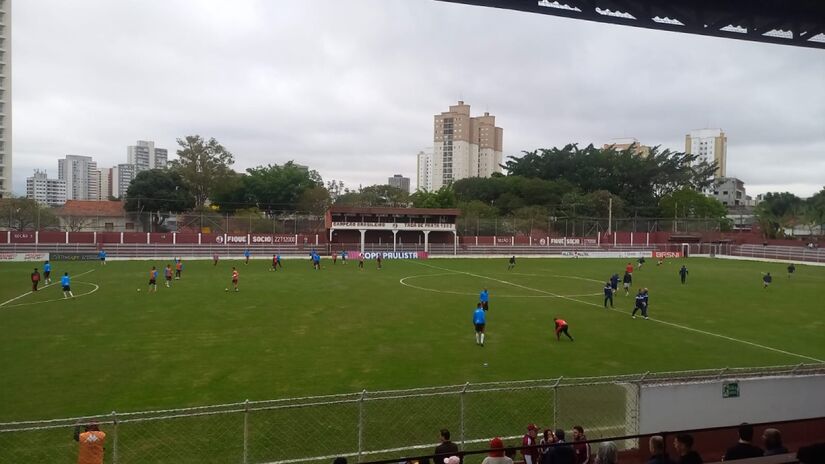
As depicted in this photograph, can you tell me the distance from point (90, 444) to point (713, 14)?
1407 cm

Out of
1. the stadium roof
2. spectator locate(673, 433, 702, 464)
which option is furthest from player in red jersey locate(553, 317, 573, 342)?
spectator locate(673, 433, 702, 464)

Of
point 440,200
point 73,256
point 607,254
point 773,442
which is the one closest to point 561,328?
point 773,442

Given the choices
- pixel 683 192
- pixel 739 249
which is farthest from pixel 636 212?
pixel 739 249

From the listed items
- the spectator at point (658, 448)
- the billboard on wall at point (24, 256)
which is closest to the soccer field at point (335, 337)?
the spectator at point (658, 448)

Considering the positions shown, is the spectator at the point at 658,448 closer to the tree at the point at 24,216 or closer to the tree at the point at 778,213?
the tree at the point at 24,216

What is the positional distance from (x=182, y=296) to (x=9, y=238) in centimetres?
3893

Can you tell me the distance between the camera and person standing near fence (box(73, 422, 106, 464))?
7313 mm

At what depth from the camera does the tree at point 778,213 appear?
78.8 meters

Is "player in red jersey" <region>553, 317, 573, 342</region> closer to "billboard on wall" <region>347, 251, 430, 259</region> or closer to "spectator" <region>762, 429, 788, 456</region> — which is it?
"spectator" <region>762, 429, 788, 456</region>

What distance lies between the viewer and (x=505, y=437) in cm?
967

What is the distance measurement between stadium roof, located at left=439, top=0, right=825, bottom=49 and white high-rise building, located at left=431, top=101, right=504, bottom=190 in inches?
6867

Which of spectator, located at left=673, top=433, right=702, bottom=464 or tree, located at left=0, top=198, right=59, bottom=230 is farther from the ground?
tree, located at left=0, top=198, right=59, bottom=230

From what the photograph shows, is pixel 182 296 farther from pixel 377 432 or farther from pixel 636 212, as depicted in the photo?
pixel 636 212

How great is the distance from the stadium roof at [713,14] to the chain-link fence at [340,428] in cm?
722
